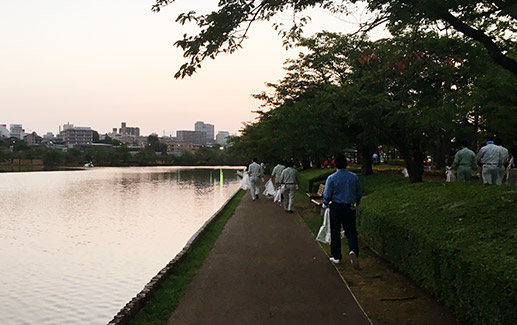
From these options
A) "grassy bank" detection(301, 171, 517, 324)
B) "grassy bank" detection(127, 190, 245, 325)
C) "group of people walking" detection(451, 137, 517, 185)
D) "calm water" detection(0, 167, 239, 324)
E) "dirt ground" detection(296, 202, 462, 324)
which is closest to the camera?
"grassy bank" detection(301, 171, 517, 324)

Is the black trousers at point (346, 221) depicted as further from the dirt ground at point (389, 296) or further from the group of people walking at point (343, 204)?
the dirt ground at point (389, 296)

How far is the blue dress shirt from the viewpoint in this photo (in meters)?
6.91

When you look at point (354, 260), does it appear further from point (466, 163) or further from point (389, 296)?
point (466, 163)

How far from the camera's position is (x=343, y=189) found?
692 centimetres

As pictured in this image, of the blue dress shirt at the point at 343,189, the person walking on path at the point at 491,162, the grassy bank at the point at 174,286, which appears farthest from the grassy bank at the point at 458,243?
the grassy bank at the point at 174,286

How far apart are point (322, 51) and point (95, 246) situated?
564 inches

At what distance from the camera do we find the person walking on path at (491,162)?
977 cm

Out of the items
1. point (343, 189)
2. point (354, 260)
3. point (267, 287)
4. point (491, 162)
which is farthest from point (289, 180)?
point (267, 287)

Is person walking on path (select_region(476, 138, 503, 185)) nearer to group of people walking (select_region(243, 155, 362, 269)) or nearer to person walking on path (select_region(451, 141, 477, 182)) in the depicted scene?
person walking on path (select_region(451, 141, 477, 182))

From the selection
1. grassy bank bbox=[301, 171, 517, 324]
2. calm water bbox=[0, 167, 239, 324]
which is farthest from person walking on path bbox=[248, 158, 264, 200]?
grassy bank bbox=[301, 171, 517, 324]

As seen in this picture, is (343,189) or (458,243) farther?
(343,189)

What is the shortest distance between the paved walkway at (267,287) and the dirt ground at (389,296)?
189 mm

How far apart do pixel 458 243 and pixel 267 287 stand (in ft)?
8.54

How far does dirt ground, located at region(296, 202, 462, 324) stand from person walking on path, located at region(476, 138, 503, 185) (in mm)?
4297
